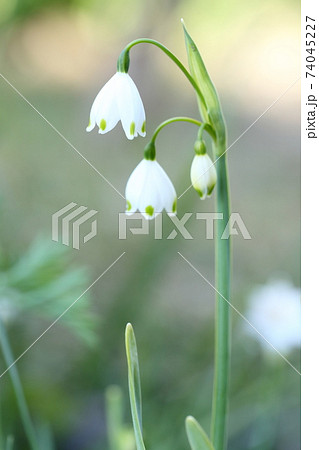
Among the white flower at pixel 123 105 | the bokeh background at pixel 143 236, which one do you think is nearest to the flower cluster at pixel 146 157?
the white flower at pixel 123 105

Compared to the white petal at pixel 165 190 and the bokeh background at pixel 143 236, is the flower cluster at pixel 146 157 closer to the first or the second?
the white petal at pixel 165 190

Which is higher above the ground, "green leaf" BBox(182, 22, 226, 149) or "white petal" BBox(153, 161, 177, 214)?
Answer: "green leaf" BBox(182, 22, 226, 149)

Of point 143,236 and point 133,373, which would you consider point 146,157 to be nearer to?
point 133,373

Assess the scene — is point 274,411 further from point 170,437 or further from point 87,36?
point 87,36

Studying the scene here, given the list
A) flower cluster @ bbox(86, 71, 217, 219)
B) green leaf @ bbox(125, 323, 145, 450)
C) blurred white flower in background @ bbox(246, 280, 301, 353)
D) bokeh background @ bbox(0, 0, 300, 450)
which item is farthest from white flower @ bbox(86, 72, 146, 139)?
blurred white flower in background @ bbox(246, 280, 301, 353)

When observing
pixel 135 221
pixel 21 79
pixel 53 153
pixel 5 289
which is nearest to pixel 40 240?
pixel 5 289

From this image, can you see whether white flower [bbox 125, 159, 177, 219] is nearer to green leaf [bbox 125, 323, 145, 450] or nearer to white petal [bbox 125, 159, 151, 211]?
white petal [bbox 125, 159, 151, 211]
